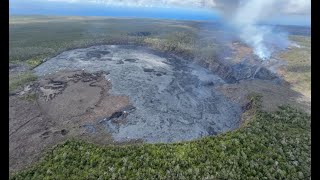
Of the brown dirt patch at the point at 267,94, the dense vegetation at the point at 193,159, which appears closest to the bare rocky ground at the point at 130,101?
the brown dirt patch at the point at 267,94

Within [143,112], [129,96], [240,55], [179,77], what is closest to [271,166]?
[143,112]

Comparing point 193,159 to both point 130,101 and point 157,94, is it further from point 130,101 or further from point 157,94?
point 157,94

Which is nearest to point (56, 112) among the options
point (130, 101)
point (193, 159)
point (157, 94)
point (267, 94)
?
point (130, 101)

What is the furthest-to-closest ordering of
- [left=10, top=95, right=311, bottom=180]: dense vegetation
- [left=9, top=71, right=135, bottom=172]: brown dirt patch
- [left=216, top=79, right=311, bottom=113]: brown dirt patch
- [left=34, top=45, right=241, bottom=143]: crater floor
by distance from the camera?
[left=216, top=79, right=311, bottom=113]: brown dirt patch → [left=34, top=45, right=241, bottom=143]: crater floor → [left=9, top=71, right=135, bottom=172]: brown dirt patch → [left=10, top=95, right=311, bottom=180]: dense vegetation

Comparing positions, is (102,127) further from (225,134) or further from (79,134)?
(225,134)

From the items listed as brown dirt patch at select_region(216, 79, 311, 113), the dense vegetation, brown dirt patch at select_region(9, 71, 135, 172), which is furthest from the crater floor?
the dense vegetation

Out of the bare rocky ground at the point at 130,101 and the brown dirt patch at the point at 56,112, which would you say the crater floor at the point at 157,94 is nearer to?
the bare rocky ground at the point at 130,101

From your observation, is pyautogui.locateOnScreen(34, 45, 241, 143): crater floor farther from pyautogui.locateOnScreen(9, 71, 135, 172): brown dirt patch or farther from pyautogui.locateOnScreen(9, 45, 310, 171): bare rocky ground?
pyautogui.locateOnScreen(9, 71, 135, 172): brown dirt patch
